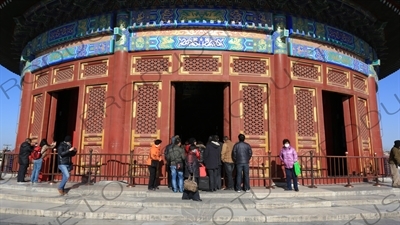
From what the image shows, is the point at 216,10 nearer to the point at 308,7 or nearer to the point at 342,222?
the point at 308,7

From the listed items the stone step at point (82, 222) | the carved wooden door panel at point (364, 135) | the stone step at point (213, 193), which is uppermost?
the carved wooden door panel at point (364, 135)

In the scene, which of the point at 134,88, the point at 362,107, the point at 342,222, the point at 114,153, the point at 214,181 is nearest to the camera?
the point at 342,222

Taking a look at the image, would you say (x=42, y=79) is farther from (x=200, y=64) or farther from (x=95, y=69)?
(x=200, y=64)

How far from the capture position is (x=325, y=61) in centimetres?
1022

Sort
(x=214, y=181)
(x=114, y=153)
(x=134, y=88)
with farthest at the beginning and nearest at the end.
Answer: (x=134, y=88) < (x=114, y=153) < (x=214, y=181)

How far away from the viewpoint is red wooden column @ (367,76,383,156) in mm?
11062

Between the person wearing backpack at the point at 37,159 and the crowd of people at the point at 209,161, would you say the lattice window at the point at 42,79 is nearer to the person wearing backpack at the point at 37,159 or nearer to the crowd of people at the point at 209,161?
the person wearing backpack at the point at 37,159

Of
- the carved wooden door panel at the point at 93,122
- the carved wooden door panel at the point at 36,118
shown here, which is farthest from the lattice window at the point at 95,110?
the carved wooden door panel at the point at 36,118

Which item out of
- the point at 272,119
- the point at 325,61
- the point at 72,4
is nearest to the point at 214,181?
the point at 272,119

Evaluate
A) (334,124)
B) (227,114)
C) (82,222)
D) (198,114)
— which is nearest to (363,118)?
(334,124)

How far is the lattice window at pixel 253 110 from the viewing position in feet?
30.0

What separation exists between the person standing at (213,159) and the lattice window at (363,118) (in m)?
5.95

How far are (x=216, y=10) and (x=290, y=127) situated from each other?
416 cm

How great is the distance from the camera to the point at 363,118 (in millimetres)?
11047
